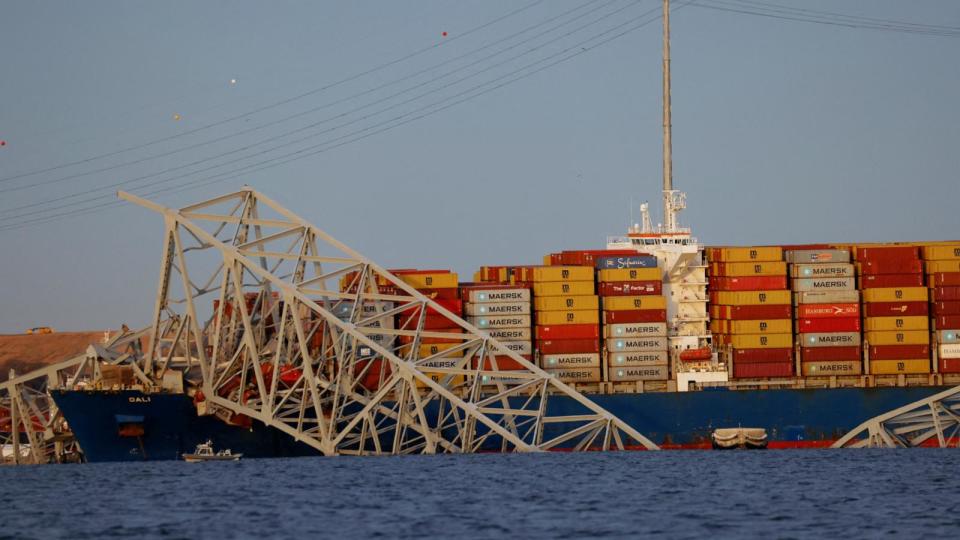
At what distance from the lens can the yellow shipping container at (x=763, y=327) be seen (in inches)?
3105

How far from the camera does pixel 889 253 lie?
263 feet

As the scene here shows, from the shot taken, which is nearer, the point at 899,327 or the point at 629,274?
the point at 899,327

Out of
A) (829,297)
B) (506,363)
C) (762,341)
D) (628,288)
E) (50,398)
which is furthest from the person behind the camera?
(628,288)

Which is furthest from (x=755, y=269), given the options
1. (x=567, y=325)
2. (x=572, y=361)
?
(x=572, y=361)

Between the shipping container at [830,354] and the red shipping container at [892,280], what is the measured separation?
371cm

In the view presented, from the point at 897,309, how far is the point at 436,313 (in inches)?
997

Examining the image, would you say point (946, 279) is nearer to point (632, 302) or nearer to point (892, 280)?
point (892, 280)

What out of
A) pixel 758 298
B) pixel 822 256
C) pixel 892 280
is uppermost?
pixel 822 256

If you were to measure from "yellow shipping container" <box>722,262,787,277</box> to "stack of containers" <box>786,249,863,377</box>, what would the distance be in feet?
3.84

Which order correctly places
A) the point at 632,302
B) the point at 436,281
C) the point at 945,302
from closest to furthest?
the point at 945,302 → the point at 632,302 → the point at 436,281

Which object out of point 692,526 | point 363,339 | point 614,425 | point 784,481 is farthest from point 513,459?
point 692,526

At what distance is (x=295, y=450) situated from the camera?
74.8 meters

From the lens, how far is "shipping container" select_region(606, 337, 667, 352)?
78.9 metres

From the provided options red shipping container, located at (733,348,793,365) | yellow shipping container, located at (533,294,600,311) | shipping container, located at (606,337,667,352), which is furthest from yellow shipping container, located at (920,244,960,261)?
yellow shipping container, located at (533,294,600,311)
